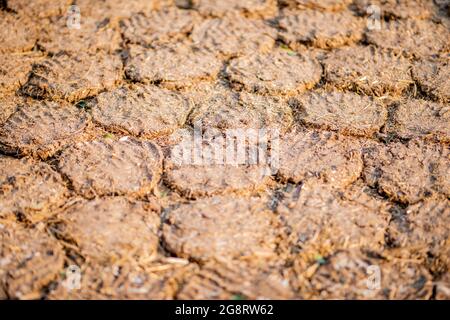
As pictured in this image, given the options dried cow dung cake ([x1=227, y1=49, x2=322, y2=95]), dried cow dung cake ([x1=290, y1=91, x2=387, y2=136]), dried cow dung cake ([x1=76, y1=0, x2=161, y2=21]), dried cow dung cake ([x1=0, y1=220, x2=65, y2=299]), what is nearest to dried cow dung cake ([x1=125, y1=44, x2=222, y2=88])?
dried cow dung cake ([x1=227, y1=49, x2=322, y2=95])

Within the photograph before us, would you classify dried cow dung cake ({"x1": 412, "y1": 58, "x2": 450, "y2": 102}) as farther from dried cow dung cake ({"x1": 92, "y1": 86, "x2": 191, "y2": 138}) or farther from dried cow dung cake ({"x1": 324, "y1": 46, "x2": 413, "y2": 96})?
dried cow dung cake ({"x1": 92, "y1": 86, "x2": 191, "y2": 138})

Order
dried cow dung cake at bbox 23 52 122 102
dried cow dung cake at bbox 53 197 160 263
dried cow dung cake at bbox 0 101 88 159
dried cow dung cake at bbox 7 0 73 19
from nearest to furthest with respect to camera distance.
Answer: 1. dried cow dung cake at bbox 53 197 160 263
2. dried cow dung cake at bbox 0 101 88 159
3. dried cow dung cake at bbox 23 52 122 102
4. dried cow dung cake at bbox 7 0 73 19

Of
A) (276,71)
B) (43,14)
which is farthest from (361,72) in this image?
(43,14)

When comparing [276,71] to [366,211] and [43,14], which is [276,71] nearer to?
[366,211]

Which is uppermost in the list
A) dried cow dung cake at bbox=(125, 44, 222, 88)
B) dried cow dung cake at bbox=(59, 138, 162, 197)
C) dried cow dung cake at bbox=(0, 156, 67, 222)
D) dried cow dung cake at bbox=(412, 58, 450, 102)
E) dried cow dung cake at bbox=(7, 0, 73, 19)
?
dried cow dung cake at bbox=(7, 0, 73, 19)

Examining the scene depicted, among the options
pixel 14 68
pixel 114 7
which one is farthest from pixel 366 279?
pixel 114 7

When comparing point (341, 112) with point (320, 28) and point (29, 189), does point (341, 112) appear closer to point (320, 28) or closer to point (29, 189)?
point (320, 28)
